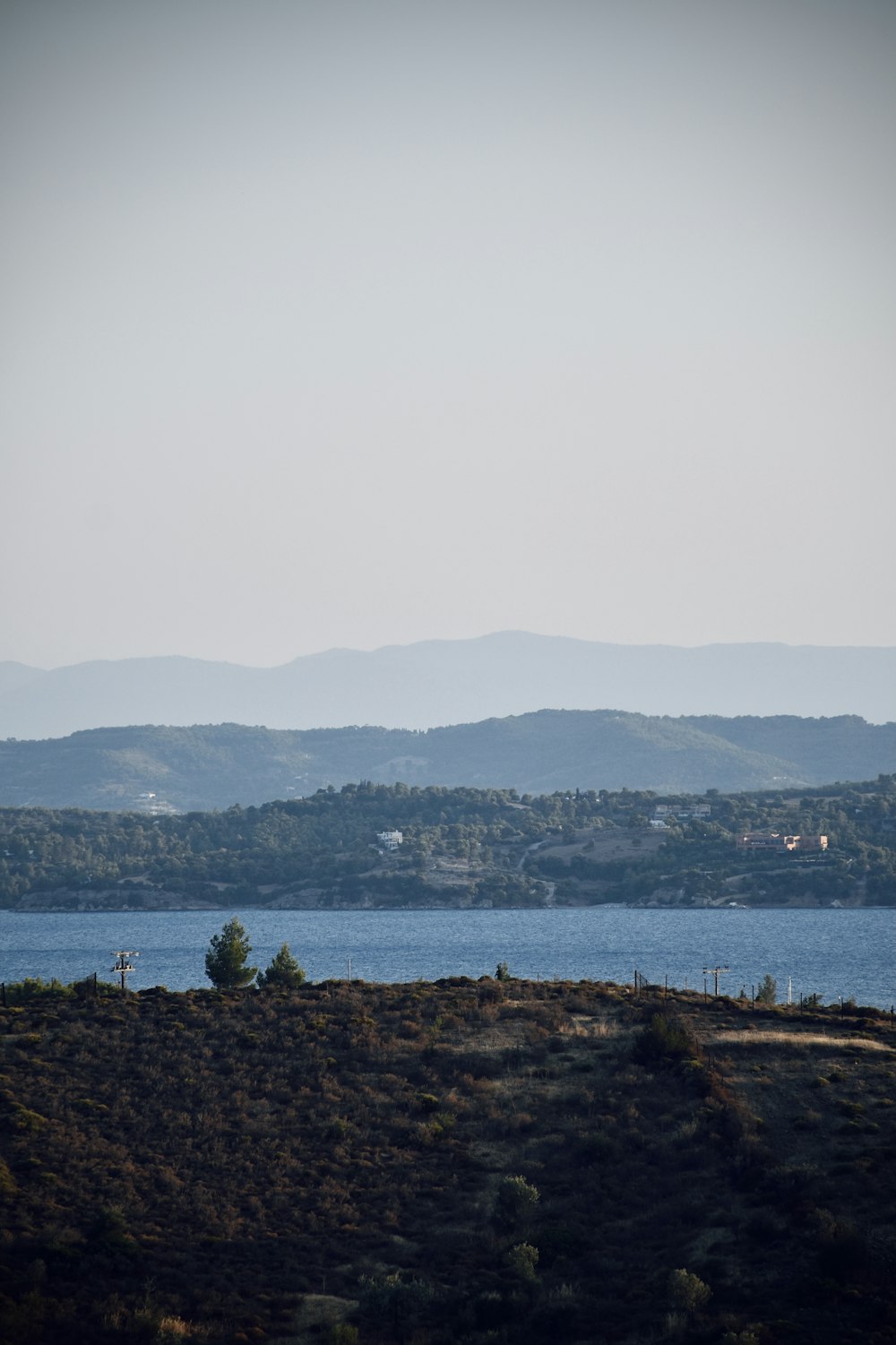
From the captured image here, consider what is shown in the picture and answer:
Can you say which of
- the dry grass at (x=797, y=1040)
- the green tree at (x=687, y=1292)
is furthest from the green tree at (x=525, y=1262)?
the dry grass at (x=797, y=1040)

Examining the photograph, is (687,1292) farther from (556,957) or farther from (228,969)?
(556,957)

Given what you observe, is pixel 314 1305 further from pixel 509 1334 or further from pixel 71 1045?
pixel 71 1045

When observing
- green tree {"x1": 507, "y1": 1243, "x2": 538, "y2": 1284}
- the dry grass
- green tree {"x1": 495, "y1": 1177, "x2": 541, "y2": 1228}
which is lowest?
green tree {"x1": 507, "y1": 1243, "x2": 538, "y2": 1284}

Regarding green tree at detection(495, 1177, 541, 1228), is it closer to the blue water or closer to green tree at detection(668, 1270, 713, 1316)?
green tree at detection(668, 1270, 713, 1316)

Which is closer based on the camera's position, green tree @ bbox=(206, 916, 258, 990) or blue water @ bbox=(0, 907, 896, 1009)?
green tree @ bbox=(206, 916, 258, 990)

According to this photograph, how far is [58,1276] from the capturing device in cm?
4250

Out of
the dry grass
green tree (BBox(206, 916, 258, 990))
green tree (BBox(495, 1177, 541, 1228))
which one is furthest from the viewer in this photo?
green tree (BBox(206, 916, 258, 990))

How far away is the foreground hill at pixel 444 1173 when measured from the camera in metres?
41.1

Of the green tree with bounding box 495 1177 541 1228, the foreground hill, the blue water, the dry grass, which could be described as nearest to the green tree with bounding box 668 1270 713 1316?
the foreground hill

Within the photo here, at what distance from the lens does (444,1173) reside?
5050cm

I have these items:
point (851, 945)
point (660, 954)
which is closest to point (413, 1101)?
point (660, 954)

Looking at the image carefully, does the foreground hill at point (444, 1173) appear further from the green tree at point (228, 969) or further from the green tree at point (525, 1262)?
the green tree at point (228, 969)

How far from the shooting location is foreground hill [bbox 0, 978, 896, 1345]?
4109 centimetres

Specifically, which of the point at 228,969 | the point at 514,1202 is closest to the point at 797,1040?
the point at 514,1202
